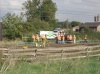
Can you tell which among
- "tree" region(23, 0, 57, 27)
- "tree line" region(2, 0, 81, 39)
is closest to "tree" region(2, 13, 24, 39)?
"tree line" region(2, 0, 81, 39)

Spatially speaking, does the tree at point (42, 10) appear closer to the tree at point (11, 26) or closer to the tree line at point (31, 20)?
the tree line at point (31, 20)

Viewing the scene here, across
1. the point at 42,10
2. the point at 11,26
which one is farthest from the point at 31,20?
the point at 11,26

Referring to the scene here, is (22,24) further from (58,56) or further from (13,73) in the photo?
(13,73)

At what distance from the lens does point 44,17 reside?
94250mm

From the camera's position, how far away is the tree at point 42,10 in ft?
301

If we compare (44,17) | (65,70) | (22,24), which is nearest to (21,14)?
(22,24)

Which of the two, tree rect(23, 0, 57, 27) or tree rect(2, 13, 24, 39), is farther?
tree rect(23, 0, 57, 27)

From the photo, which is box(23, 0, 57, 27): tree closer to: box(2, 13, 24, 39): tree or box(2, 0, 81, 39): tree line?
box(2, 0, 81, 39): tree line

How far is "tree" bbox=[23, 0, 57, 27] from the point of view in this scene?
91.7 metres

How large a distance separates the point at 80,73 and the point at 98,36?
60757 mm

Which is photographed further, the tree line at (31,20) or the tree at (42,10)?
the tree at (42,10)

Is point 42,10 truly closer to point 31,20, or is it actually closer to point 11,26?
point 31,20

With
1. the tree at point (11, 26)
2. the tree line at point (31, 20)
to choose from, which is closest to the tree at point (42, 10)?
the tree line at point (31, 20)

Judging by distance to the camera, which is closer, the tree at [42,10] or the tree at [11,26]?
the tree at [11,26]
